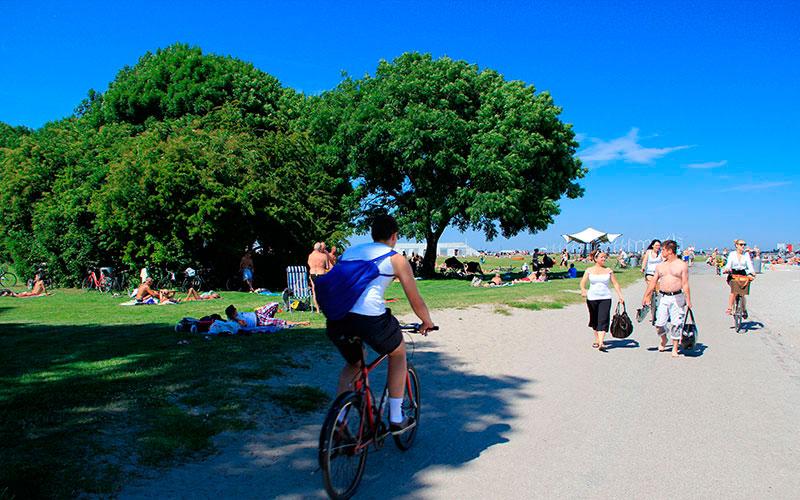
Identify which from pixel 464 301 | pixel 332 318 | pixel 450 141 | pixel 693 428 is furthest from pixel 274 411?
pixel 450 141

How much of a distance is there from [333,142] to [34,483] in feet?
86.8

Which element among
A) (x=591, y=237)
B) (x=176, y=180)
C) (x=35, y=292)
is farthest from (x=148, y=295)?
(x=591, y=237)

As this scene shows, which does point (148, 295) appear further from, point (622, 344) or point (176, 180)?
point (622, 344)

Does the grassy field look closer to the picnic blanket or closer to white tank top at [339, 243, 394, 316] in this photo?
white tank top at [339, 243, 394, 316]

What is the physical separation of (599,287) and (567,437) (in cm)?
503

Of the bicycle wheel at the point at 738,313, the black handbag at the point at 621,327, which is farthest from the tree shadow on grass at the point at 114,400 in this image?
the bicycle wheel at the point at 738,313

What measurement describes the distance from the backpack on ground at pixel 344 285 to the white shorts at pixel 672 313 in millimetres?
6942

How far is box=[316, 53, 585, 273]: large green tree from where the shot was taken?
2738 cm

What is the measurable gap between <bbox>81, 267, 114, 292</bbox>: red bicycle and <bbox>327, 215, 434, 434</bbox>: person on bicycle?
63.6ft

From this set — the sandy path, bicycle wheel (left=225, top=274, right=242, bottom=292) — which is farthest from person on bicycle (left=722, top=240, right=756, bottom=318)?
bicycle wheel (left=225, top=274, right=242, bottom=292)

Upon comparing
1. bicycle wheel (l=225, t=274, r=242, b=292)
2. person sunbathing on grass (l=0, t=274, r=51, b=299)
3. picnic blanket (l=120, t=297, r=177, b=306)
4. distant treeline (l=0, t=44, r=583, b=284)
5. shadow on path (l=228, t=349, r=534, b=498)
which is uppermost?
distant treeline (l=0, t=44, r=583, b=284)

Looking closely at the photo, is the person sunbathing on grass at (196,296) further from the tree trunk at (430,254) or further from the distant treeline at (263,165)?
the tree trunk at (430,254)

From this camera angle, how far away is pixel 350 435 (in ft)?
12.7

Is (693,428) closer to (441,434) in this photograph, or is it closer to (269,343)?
(441,434)
